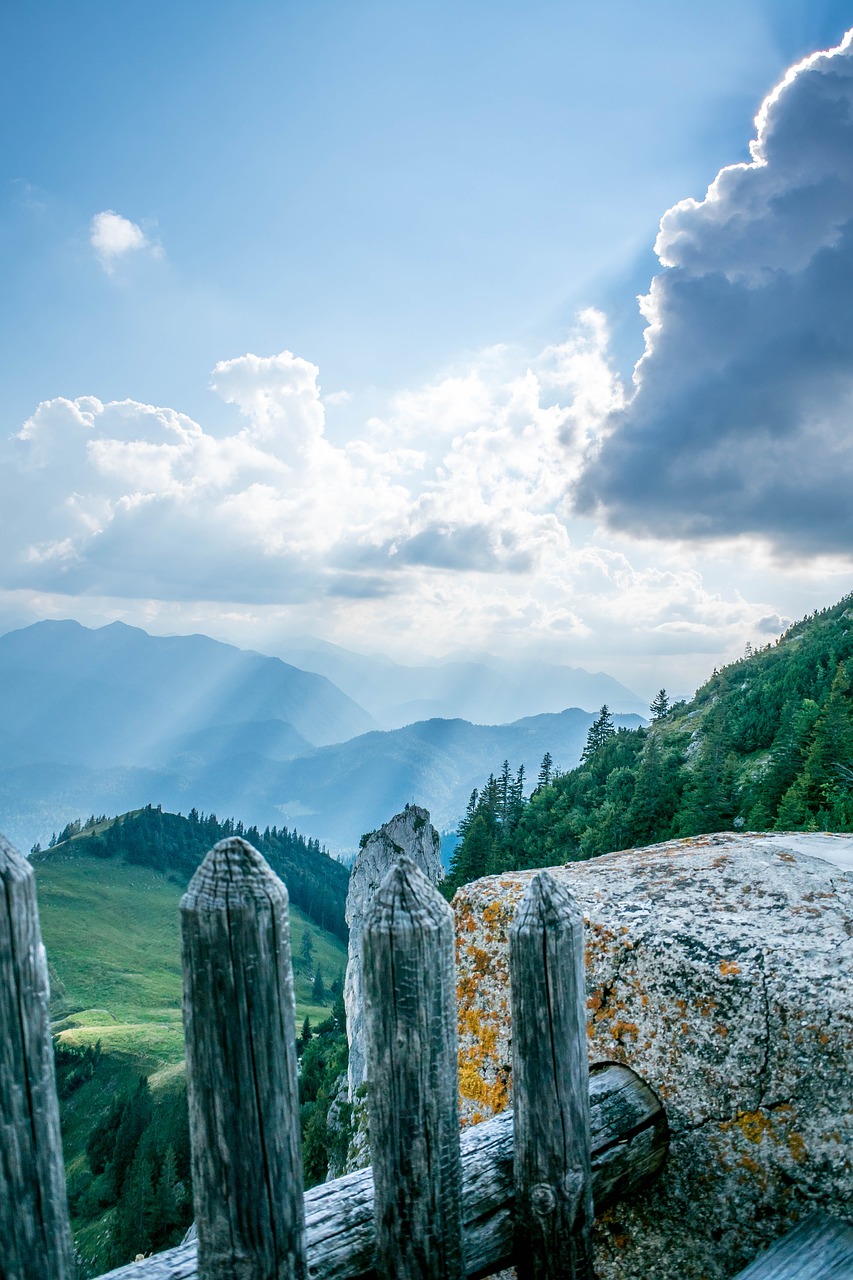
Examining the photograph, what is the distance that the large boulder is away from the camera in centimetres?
287

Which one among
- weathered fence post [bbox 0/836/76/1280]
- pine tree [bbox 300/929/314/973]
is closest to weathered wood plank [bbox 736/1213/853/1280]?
weathered fence post [bbox 0/836/76/1280]

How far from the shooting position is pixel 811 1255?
2703mm

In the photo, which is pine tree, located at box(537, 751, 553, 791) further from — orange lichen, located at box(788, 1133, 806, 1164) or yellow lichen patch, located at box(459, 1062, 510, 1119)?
orange lichen, located at box(788, 1133, 806, 1164)

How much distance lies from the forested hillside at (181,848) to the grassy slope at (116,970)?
3345 mm

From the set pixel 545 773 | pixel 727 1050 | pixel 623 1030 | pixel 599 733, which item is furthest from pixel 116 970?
pixel 727 1050

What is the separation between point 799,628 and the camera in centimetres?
4619

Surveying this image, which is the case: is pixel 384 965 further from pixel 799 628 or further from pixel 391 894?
pixel 799 628

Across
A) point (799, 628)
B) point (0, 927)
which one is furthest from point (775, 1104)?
point (799, 628)

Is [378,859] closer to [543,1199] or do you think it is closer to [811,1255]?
[811,1255]

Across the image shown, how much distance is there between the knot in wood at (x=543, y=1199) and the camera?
247cm

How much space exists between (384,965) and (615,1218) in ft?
6.74

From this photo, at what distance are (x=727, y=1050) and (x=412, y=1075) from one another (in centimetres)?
161

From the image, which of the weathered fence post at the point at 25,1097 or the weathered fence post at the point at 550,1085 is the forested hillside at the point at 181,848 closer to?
the weathered fence post at the point at 550,1085

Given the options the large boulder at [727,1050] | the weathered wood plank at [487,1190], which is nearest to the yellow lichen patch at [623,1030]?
the large boulder at [727,1050]
